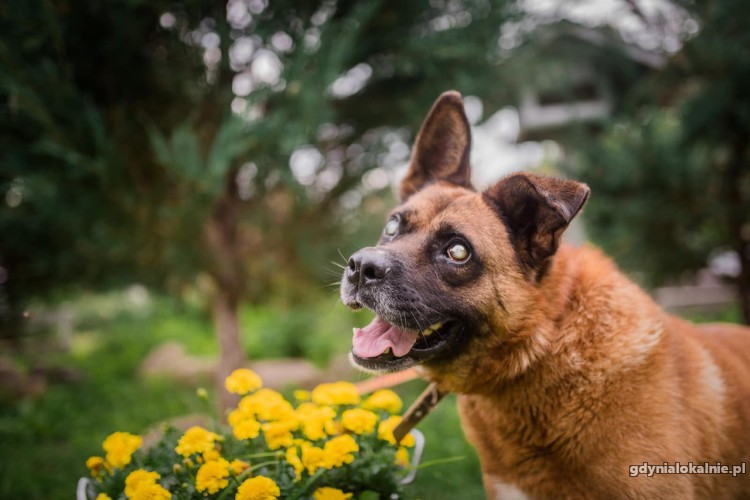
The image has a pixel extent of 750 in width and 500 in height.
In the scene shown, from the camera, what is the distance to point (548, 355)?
2.11 m

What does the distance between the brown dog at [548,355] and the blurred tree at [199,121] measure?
5.85 ft

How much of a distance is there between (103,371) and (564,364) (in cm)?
764

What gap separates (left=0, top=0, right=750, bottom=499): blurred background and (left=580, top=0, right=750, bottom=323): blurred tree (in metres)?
0.03

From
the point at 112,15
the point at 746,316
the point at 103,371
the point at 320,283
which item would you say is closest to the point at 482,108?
the point at 320,283

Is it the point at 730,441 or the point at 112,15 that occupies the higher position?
the point at 112,15

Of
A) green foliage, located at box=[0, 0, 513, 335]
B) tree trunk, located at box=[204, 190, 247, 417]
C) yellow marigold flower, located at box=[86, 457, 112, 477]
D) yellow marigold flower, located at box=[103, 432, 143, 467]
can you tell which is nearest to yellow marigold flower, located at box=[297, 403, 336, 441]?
yellow marigold flower, located at box=[103, 432, 143, 467]

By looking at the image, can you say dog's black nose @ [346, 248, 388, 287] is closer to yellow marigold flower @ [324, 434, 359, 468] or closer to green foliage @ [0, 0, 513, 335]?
yellow marigold flower @ [324, 434, 359, 468]

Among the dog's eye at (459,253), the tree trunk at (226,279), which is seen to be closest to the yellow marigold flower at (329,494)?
the dog's eye at (459,253)

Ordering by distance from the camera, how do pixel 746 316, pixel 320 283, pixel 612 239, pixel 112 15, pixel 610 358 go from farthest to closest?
pixel 612 239 → pixel 746 316 → pixel 320 283 → pixel 112 15 → pixel 610 358

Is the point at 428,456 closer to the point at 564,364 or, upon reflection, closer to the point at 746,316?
the point at 564,364

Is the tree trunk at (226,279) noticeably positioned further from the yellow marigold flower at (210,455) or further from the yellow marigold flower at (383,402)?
the yellow marigold flower at (210,455)

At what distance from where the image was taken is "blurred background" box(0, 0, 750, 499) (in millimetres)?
3508

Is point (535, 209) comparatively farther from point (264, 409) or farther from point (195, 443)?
point (195, 443)

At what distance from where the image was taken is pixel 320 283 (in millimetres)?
5086
